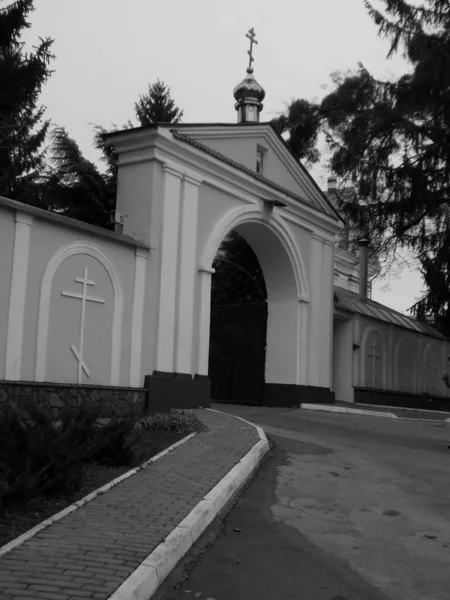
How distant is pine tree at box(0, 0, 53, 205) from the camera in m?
18.7

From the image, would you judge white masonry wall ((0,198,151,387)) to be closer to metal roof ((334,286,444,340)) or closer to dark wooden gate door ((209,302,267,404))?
dark wooden gate door ((209,302,267,404))


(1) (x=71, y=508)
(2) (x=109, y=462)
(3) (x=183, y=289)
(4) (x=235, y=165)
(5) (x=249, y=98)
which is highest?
(5) (x=249, y=98)

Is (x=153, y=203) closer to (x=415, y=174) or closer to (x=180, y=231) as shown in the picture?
(x=180, y=231)

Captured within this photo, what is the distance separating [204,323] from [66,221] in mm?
4323

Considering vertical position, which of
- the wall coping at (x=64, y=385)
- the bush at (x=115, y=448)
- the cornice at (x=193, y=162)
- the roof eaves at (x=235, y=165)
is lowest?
the bush at (x=115, y=448)

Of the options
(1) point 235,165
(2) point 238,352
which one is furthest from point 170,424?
(2) point 238,352

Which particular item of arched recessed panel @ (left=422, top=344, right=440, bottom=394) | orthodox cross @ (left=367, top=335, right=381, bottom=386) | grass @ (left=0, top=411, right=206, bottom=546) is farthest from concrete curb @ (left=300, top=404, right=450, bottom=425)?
arched recessed panel @ (left=422, top=344, right=440, bottom=394)

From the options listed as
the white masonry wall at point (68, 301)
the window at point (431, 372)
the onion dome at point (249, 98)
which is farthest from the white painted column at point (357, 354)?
the white masonry wall at point (68, 301)

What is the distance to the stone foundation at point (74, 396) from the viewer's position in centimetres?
1058

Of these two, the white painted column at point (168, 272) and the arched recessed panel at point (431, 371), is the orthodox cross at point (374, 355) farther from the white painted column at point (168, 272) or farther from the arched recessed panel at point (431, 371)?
the white painted column at point (168, 272)

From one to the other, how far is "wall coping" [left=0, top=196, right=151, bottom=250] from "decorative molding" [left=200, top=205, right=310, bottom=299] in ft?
7.11

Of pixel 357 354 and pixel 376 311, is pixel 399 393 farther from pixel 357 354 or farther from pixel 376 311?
pixel 357 354

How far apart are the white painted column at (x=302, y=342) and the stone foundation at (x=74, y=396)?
6.34 metres

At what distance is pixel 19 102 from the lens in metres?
19.1
